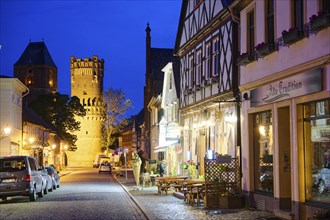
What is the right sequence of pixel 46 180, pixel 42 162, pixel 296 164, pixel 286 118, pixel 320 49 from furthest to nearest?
pixel 42 162 → pixel 46 180 → pixel 286 118 → pixel 296 164 → pixel 320 49

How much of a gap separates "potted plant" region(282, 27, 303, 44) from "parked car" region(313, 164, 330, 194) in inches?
136

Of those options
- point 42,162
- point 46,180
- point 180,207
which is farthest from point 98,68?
point 180,207

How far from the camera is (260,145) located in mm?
20172

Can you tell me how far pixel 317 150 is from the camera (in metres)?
15.7

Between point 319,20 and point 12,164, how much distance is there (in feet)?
53.7

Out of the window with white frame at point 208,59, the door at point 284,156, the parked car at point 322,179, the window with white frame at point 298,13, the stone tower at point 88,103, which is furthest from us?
the stone tower at point 88,103

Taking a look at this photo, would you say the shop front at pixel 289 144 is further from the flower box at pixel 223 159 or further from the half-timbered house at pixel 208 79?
the half-timbered house at pixel 208 79

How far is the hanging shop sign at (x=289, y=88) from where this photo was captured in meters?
15.3

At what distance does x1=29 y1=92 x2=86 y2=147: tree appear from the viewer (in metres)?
101

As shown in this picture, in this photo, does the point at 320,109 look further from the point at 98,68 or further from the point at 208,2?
the point at 98,68

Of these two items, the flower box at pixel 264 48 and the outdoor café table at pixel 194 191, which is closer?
the flower box at pixel 264 48

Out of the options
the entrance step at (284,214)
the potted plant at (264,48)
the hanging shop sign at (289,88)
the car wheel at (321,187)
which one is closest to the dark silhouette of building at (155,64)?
the hanging shop sign at (289,88)

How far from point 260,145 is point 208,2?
989 centimetres

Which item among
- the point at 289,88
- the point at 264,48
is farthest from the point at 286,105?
the point at 264,48
